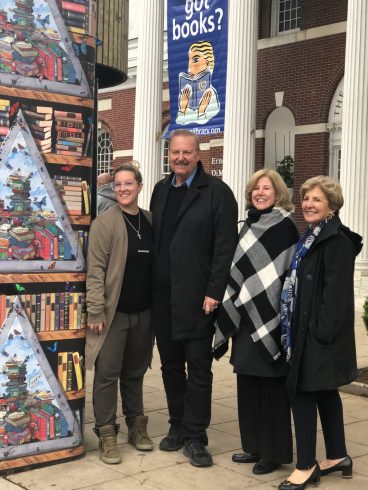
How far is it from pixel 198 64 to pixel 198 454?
1250cm

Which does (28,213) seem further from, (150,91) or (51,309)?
(150,91)

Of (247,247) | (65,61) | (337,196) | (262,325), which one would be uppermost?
(65,61)

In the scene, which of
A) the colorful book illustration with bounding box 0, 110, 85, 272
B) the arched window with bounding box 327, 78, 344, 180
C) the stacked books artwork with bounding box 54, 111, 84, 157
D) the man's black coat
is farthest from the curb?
the arched window with bounding box 327, 78, 344, 180

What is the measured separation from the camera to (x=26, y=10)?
14.8ft

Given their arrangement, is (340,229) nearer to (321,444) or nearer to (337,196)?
(337,196)

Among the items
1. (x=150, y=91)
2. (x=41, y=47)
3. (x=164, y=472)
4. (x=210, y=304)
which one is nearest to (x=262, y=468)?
(x=164, y=472)

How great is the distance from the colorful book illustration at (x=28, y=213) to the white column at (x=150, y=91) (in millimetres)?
13177

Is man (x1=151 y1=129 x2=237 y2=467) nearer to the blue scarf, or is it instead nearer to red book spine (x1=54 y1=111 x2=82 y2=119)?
the blue scarf

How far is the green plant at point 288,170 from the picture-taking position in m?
17.9

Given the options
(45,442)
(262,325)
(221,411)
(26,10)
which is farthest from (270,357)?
(26,10)

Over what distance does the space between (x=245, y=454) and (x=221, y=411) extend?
4.68 feet

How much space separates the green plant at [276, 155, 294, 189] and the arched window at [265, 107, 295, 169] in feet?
0.58

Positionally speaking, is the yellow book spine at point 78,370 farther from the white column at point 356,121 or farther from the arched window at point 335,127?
the arched window at point 335,127

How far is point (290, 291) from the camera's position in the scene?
4387 mm
